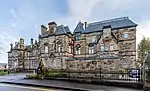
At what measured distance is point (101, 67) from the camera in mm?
17312

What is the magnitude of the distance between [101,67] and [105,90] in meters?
6.75

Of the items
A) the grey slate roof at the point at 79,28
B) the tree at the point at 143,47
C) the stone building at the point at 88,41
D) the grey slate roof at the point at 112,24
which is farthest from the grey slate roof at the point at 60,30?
the tree at the point at 143,47

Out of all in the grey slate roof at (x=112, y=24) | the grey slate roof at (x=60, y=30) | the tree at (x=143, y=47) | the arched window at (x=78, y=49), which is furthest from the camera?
the tree at (x=143, y=47)

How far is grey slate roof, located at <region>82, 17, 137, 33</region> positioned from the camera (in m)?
Answer: 35.8

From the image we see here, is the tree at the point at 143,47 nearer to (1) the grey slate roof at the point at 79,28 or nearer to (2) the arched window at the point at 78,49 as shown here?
(2) the arched window at the point at 78,49

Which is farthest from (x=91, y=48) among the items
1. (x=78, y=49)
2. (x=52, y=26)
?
(x=52, y=26)

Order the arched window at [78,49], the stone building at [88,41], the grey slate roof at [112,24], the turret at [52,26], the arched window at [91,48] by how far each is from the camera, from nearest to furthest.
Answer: the stone building at [88,41], the grey slate roof at [112,24], the arched window at [91,48], the arched window at [78,49], the turret at [52,26]

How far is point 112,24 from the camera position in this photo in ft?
126

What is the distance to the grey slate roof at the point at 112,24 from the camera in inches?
1408

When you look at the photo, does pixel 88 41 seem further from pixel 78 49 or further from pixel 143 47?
pixel 143 47

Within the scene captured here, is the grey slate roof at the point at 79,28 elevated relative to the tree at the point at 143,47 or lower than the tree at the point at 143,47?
elevated

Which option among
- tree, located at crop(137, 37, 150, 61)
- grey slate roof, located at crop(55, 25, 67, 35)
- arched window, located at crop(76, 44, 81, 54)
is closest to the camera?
grey slate roof, located at crop(55, 25, 67, 35)

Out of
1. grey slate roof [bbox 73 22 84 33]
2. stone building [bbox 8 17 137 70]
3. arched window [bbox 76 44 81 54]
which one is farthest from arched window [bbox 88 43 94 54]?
grey slate roof [bbox 73 22 84 33]

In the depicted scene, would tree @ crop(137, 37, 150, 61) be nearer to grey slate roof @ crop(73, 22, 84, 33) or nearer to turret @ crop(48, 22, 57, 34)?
grey slate roof @ crop(73, 22, 84, 33)
